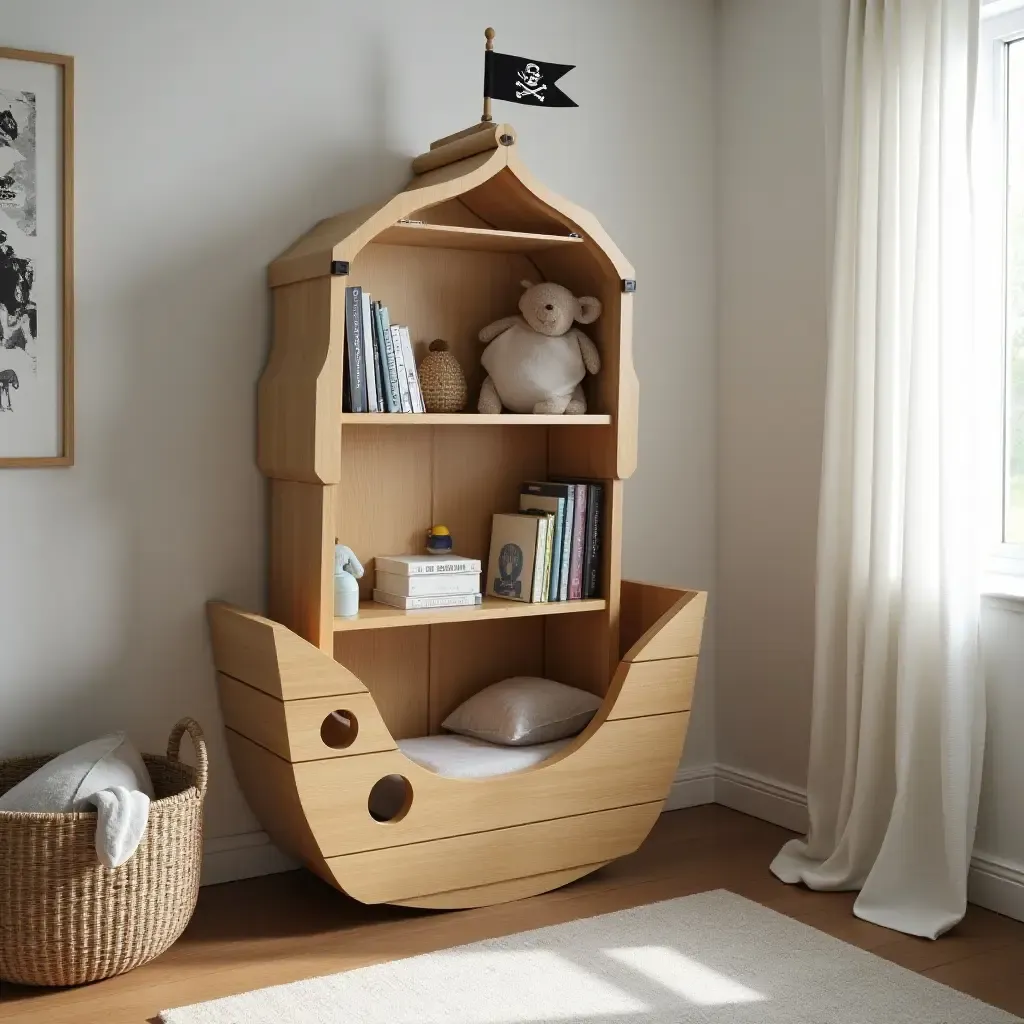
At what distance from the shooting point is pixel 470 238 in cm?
283

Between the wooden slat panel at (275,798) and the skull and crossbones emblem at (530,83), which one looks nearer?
the wooden slat panel at (275,798)

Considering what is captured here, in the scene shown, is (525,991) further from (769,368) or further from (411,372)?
(769,368)

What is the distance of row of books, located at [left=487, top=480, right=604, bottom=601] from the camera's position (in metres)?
2.89

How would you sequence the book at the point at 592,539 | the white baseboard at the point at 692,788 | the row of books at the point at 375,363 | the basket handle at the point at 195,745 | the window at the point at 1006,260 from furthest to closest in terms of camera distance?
the white baseboard at the point at 692,788, the book at the point at 592,539, the window at the point at 1006,260, the row of books at the point at 375,363, the basket handle at the point at 195,745

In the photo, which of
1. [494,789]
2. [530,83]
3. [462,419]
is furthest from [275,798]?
[530,83]

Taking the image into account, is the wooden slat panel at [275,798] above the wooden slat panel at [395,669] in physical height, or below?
below

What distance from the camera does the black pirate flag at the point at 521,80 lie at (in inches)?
108

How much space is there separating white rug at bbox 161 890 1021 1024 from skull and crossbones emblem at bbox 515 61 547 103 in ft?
5.91

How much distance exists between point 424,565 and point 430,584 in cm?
5

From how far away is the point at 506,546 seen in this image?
2986 millimetres

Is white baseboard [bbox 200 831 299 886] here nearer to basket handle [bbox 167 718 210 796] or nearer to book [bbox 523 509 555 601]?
basket handle [bbox 167 718 210 796]

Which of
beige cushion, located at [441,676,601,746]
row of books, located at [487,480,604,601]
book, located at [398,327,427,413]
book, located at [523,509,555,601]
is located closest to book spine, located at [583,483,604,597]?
row of books, located at [487,480,604,601]

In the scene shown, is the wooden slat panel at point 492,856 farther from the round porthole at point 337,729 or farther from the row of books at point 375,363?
the row of books at point 375,363

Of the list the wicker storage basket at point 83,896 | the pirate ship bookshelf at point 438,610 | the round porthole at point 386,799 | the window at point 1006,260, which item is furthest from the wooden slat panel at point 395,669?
the window at point 1006,260
